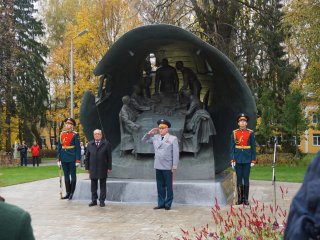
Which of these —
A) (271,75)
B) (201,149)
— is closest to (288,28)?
(271,75)

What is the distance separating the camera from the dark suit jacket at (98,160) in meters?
10.6

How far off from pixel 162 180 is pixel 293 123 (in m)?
18.0

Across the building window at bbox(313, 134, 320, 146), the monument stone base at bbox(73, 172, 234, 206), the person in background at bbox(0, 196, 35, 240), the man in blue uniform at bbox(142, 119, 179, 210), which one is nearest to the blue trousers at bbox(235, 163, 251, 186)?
the monument stone base at bbox(73, 172, 234, 206)

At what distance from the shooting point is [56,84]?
4388cm

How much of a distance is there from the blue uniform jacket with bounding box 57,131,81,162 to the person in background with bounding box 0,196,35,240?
32.4 ft

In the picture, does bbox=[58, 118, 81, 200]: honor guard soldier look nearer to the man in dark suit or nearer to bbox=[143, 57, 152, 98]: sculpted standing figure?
the man in dark suit

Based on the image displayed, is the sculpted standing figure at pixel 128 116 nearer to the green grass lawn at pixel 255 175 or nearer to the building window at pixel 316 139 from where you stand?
the green grass lawn at pixel 255 175

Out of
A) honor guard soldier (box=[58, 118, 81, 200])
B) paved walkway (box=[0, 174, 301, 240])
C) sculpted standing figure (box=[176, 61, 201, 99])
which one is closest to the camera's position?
paved walkway (box=[0, 174, 301, 240])

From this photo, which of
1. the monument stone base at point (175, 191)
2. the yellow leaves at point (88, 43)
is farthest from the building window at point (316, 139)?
the monument stone base at point (175, 191)

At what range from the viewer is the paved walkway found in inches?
301

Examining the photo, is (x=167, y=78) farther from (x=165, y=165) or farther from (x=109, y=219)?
(x=109, y=219)

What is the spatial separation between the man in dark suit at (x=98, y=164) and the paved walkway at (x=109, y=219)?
0.33 m

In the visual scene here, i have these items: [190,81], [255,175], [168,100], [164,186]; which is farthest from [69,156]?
[255,175]

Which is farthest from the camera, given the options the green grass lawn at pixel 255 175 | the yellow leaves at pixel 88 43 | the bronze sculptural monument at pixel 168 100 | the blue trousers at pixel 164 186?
the yellow leaves at pixel 88 43
